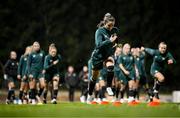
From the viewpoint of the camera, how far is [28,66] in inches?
975

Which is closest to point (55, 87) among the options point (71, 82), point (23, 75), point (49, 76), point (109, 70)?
point (49, 76)

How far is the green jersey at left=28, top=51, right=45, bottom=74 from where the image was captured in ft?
81.4

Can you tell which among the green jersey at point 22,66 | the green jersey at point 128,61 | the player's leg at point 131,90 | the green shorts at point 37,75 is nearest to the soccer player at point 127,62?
the green jersey at point 128,61

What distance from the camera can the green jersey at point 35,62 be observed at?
2483 centimetres

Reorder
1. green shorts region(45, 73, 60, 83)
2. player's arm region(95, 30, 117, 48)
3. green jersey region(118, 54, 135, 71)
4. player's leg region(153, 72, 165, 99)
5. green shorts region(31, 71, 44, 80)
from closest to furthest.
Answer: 1. player's arm region(95, 30, 117, 48)
2. player's leg region(153, 72, 165, 99)
3. green shorts region(45, 73, 60, 83)
4. green jersey region(118, 54, 135, 71)
5. green shorts region(31, 71, 44, 80)

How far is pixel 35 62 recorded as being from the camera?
2497 centimetres

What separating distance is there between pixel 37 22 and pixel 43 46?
2993mm

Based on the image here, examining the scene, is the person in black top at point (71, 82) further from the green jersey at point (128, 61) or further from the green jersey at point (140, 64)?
the green jersey at point (128, 61)

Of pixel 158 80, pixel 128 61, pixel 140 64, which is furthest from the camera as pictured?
pixel 140 64

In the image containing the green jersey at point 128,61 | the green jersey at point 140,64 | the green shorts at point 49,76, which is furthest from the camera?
the green jersey at point 140,64

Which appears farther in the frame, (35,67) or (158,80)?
(35,67)

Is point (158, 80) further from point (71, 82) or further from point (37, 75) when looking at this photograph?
point (71, 82)

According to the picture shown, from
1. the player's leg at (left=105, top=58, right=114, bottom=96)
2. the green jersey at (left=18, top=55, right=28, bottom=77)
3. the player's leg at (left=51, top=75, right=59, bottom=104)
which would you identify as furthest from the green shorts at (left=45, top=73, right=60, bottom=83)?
the player's leg at (left=105, top=58, right=114, bottom=96)

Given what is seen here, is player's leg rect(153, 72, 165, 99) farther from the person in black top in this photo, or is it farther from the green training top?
the person in black top
